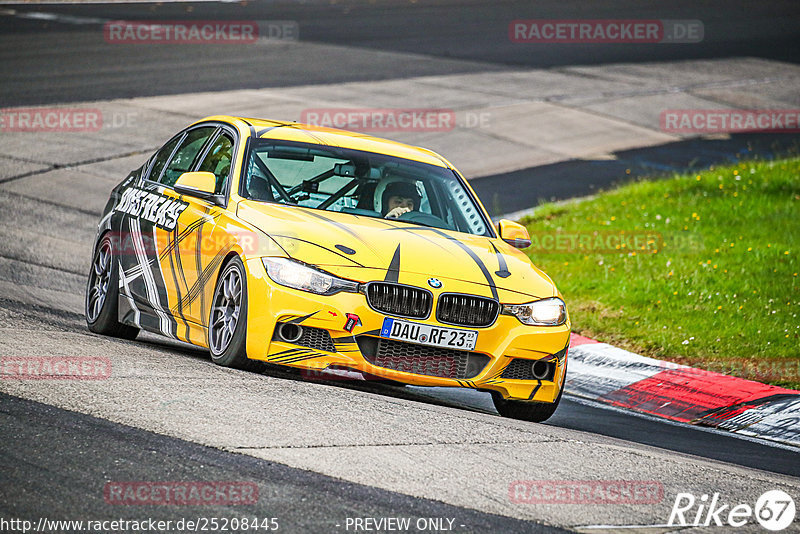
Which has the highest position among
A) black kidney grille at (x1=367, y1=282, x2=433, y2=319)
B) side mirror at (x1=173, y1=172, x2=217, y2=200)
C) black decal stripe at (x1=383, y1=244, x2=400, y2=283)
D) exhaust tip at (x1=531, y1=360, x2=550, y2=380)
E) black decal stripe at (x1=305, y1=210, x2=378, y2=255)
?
side mirror at (x1=173, y1=172, x2=217, y2=200)

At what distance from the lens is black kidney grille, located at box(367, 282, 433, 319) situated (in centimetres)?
700

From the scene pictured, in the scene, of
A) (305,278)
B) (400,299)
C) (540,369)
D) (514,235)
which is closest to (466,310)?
(400,299)

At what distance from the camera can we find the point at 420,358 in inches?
278

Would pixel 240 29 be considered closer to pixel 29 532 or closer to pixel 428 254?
pixel 428 254

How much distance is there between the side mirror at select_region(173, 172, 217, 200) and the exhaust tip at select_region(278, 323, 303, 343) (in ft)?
4.34

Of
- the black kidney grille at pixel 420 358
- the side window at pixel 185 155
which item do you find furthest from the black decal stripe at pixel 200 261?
the black kidney grille at pixel 420 358

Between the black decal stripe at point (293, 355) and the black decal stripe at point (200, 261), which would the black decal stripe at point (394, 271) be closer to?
the black decal stripe at point (293, 355)

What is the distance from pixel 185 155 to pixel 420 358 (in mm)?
2925

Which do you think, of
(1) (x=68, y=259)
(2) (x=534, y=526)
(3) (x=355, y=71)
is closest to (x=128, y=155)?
(1) (x=68, y=259)

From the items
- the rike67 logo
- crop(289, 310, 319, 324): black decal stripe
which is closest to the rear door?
crop(289, 310, 319, 324): black decal stripe

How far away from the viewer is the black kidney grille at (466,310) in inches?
279

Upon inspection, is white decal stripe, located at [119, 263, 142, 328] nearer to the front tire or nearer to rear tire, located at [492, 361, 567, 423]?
the front tire

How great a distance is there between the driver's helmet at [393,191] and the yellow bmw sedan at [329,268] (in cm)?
1

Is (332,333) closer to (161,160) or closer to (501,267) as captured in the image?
(501,267)
